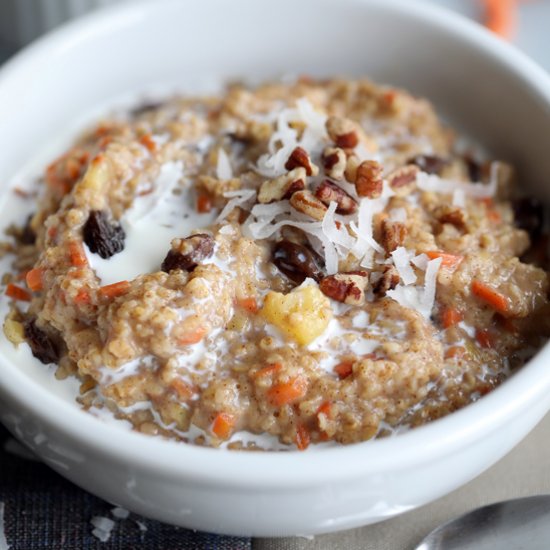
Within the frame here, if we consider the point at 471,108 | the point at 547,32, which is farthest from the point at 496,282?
the point at 547,32

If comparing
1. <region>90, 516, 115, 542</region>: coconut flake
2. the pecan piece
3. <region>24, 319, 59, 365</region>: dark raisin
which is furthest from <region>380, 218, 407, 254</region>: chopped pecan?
<region>90, 516, 115, 542</region>: coconut flake

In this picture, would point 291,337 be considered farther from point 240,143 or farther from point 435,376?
point 240,143

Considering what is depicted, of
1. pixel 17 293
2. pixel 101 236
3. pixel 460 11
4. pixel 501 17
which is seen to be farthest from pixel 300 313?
pixel 460 11

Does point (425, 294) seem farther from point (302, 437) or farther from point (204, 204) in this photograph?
point (204, 204)

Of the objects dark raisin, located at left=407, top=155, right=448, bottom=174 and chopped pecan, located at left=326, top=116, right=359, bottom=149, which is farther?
dark raisin, located at left=407, top=155, right=448, bottom=174

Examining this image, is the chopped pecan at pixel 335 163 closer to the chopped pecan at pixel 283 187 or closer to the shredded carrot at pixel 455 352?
the chopped pecan at pixel 283 187

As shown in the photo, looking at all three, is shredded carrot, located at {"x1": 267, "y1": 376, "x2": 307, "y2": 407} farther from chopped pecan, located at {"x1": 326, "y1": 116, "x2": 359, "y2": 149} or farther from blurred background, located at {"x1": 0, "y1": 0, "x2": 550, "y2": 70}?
blurred background, located at {"x1": 0, "y1": 0, "x2": 550, "y2": 70}
